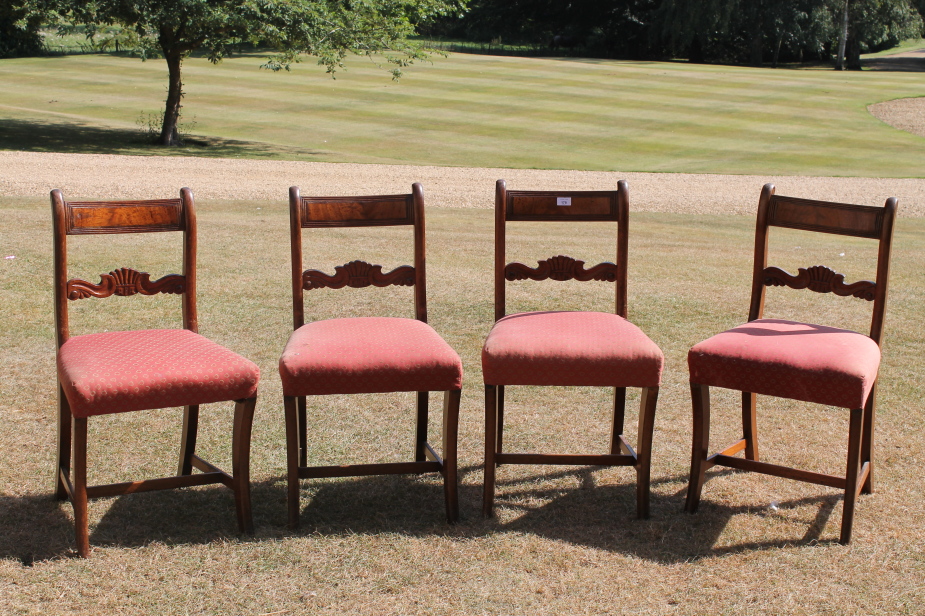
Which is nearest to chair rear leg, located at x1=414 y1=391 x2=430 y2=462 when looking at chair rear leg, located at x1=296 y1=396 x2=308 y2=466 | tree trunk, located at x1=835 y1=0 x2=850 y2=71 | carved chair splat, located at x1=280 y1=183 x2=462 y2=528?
carved chair splat, located at x1=280 y1=183 x2=462 y2=528

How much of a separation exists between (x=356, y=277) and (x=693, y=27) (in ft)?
138

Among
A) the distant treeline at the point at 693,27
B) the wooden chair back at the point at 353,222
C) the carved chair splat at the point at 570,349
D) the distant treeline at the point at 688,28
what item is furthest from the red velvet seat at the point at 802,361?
the distant treeline at the point at 693,27

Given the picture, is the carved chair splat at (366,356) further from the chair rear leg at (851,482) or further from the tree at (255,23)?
the tree at (255,23)

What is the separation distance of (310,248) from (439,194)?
17.0ft

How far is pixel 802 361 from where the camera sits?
133 inches

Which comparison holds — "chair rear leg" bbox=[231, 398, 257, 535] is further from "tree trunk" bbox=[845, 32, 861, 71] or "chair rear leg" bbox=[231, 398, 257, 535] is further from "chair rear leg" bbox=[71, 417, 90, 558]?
"tree trunk" bbox=[845, 32, 861, 71]

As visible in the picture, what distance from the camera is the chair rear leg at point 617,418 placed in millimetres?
4133

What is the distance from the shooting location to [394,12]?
1770 cm

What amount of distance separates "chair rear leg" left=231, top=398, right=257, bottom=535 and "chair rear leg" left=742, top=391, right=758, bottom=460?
2107 mm

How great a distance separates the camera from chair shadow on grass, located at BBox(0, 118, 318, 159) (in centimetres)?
1749

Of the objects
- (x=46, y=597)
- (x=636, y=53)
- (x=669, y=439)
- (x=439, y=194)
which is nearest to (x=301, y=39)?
(x=439, y=194)

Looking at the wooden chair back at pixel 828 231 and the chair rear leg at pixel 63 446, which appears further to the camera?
the wooden chair back at pixel 828 231

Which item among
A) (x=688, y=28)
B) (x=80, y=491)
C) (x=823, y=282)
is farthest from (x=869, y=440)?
(x=688, y=28)

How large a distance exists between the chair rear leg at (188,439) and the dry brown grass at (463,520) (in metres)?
0.13
